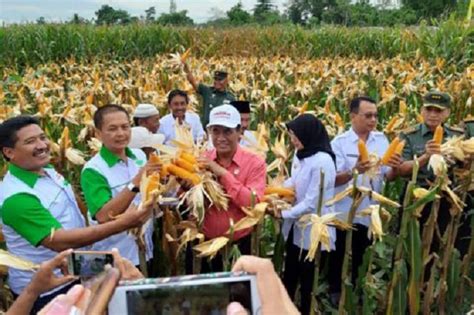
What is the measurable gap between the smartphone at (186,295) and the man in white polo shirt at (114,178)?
4.92ft

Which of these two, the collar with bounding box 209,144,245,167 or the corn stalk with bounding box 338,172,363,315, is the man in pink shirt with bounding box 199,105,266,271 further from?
the corn stalk with bounding box 338,172,363,315

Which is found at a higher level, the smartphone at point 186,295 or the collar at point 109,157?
the smartphone at point 186,295

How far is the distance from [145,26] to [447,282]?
16.6 m

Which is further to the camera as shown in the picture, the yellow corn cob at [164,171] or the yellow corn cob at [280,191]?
the yellow corn cob at [280,191]

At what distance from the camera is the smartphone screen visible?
1.07m

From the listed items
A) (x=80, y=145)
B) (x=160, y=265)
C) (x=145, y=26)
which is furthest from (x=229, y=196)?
(x=145, y=26)

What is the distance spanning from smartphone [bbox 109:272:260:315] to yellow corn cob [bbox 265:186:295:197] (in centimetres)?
199

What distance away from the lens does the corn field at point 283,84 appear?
129 inches

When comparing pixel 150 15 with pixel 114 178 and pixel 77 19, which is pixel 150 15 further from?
pixel 114 178

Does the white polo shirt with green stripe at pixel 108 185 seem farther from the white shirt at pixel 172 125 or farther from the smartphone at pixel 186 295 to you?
the white shirt at pixel 172 125

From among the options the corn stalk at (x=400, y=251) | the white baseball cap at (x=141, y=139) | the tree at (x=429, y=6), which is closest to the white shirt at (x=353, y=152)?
the corn stalk at (x=400, y=251)

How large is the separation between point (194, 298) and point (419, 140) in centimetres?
331

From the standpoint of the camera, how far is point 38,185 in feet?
7.99

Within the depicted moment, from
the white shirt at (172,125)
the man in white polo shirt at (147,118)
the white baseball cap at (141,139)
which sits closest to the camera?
the white baseball cap at (141,139)
